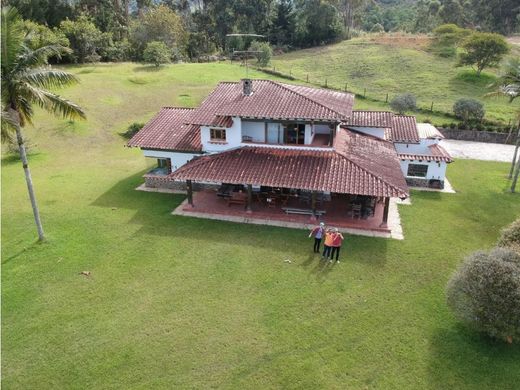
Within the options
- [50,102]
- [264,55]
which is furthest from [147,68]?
[50,102]

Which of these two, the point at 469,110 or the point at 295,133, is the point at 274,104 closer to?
the point at 295,133

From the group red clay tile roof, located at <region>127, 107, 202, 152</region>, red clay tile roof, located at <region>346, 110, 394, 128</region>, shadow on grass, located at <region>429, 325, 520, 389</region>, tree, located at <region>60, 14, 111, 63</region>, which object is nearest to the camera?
shadow on grass, located at <region>429, 325, 520, 389</region>

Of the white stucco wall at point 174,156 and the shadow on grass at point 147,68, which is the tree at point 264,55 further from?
the white stucco wall at point 174,156

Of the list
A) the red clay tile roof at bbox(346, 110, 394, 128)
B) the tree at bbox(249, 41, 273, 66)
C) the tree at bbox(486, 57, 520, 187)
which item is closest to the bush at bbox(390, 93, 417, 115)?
the red clay tile roof at bbox(346, 110, 394, 128)

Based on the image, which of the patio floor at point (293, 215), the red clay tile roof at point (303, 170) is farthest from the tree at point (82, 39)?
the red clay tile roof at point (303, 170)

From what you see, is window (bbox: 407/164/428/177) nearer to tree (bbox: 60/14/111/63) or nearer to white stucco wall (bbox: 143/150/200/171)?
white stucco wall (bbox: 143/150/200/171)

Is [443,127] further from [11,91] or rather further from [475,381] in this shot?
[11,91]

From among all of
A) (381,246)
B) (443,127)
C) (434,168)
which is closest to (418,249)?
(381,246)

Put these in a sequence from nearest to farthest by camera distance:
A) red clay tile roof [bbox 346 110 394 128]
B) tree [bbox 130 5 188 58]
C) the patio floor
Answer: the patio floor < red clay tile roof [bbox 346 110 394 128] < tree [bbox 130 5 188 58]
